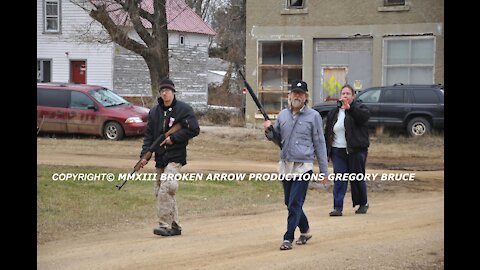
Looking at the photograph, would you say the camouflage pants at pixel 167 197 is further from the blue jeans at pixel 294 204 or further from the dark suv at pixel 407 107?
the dark suv at pixel 407 107

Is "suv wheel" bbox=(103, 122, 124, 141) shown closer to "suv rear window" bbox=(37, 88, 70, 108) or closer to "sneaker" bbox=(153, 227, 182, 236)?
"suv rear window" bbox=(37, 88, 70, 108)

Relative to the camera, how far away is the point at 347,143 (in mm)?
11406

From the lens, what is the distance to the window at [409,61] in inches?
1053

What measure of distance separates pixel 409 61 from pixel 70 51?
17.2 meters

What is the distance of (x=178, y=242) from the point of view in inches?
371

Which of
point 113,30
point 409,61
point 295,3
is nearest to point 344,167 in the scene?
point 113,30

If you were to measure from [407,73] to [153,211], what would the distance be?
1688 centimetres

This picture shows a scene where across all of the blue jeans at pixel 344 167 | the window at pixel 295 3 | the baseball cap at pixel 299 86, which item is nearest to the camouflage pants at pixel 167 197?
the baseball cap at pixel 299 86

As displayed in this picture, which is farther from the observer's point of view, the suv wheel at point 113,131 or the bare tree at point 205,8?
the bare tree at point 205,8

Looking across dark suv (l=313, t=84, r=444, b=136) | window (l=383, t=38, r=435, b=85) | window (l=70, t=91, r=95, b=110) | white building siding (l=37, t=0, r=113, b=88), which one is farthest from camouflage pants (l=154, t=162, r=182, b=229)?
white building siding (l=37, t=0, r=113, b=88)

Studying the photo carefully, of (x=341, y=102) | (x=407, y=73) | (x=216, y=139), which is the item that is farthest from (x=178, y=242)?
(x=407, y=73)

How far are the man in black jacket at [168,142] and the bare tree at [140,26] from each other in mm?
15281

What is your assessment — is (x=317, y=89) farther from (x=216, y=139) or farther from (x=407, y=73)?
(x=216, y=139)

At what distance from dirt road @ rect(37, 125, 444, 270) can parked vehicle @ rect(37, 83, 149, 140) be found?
28.6 feet
